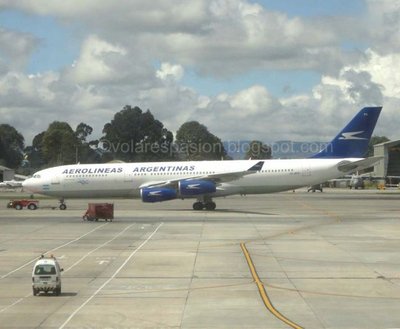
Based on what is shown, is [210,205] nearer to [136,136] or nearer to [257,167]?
[257,167]

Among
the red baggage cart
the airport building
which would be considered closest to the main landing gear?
Answer: the red baggage cart

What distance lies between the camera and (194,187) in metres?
54.0

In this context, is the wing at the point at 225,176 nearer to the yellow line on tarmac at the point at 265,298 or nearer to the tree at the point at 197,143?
the yellow line on tarmac at the point at 265,298

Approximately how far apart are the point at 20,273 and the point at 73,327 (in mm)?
8796

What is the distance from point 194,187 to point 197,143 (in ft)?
448

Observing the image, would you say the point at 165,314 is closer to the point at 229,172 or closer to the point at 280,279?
the point at 280,279

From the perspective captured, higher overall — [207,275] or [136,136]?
[136,136]

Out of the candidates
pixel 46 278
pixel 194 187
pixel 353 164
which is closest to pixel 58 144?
pixel 353 164

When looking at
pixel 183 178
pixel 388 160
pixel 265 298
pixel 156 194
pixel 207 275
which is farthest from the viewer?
pixel 388 160

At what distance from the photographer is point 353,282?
63.8ft

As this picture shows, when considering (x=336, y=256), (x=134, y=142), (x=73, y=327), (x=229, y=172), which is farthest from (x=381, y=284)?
(x=134, y=142)

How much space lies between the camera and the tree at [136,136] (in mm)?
157250

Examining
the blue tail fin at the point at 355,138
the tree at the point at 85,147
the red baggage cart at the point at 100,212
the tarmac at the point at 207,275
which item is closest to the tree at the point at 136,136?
the tree at the point at 85,147

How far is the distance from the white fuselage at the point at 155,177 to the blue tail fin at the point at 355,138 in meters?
5.47
